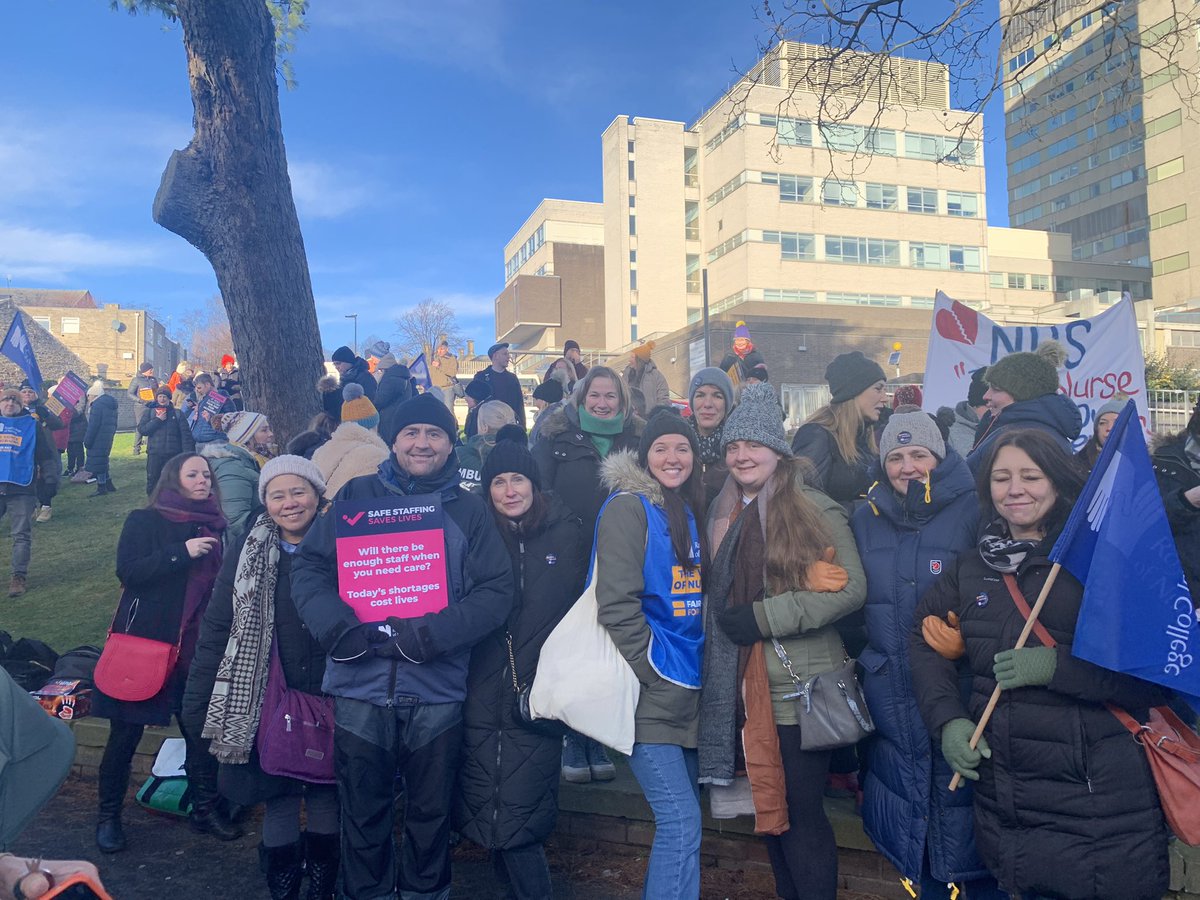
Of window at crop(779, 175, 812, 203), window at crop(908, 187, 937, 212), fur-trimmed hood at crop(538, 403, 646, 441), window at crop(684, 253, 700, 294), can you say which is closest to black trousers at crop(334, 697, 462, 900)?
fur-trimmed hood at crop(538, 403, 646, 441)

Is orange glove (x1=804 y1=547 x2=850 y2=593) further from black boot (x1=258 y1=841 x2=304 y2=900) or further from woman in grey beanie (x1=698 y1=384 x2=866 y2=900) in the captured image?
black boot (x1=258 y1=841 x2=304 y2=900)

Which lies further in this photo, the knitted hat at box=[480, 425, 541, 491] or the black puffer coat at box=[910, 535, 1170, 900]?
the knitted hat at box=[480, 425, 541, 491]

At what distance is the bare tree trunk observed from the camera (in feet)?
20.7

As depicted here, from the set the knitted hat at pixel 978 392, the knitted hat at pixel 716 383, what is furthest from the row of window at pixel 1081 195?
the knitted hat at pixel 716 383

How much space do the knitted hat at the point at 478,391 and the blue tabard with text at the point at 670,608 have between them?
6319mm

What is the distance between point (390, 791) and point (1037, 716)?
244cm

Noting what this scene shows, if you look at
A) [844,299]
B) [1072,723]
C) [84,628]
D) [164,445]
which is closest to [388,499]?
[1072,723]

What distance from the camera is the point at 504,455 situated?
3.71 metres

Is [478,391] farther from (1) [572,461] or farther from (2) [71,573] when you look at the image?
(1) [572,461]

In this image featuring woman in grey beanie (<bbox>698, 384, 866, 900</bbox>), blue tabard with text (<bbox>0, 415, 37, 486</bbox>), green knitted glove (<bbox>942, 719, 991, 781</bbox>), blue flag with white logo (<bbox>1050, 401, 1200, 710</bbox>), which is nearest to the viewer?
blue flag with white logo (<bbox>1050, 401, 1200, 710</bbox>)

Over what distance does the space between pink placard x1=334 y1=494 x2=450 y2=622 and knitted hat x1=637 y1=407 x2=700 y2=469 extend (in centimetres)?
94

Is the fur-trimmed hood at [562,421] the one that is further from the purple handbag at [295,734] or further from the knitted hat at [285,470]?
the purple handbag at [295,734]

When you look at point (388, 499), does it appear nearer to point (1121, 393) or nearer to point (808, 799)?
point (808, 799)

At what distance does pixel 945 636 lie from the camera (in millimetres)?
2891
